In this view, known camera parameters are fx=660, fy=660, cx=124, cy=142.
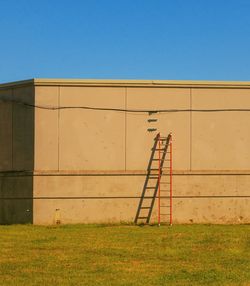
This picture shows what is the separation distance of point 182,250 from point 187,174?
25.7 feet

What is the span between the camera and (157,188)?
2422cm

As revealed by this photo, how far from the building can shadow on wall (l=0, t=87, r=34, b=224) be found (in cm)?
6

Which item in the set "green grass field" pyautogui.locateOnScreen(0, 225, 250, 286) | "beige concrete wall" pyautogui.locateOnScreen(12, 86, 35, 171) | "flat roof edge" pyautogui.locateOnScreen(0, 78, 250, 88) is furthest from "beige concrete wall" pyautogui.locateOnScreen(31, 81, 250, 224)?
"green grass field" pyautogui.locateOnScreen(0, 225, 250, 286)

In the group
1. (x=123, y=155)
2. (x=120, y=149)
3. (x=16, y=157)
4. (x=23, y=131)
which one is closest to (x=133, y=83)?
(x=120, y=149)

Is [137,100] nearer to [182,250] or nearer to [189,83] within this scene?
[189,83]

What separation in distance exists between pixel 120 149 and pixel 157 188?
198 cm

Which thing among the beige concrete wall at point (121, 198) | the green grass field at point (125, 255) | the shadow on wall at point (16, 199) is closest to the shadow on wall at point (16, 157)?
the shadow on wall at point (16, 199)

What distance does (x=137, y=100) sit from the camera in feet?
80.0

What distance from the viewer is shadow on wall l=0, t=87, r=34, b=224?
24.4 m

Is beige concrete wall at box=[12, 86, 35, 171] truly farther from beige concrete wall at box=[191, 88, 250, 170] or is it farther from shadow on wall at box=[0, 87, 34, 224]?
beige concrete wall at box=[191, 88, 250, 170]

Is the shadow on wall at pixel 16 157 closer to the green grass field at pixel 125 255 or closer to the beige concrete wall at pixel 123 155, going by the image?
the beige concrete wall at pixel 123 155

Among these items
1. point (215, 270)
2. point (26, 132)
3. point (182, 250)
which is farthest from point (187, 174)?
point (215, 270)

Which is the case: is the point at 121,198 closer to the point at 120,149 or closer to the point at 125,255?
the point at 120,149

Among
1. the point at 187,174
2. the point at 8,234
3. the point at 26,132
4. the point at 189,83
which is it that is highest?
the point at 189,83
